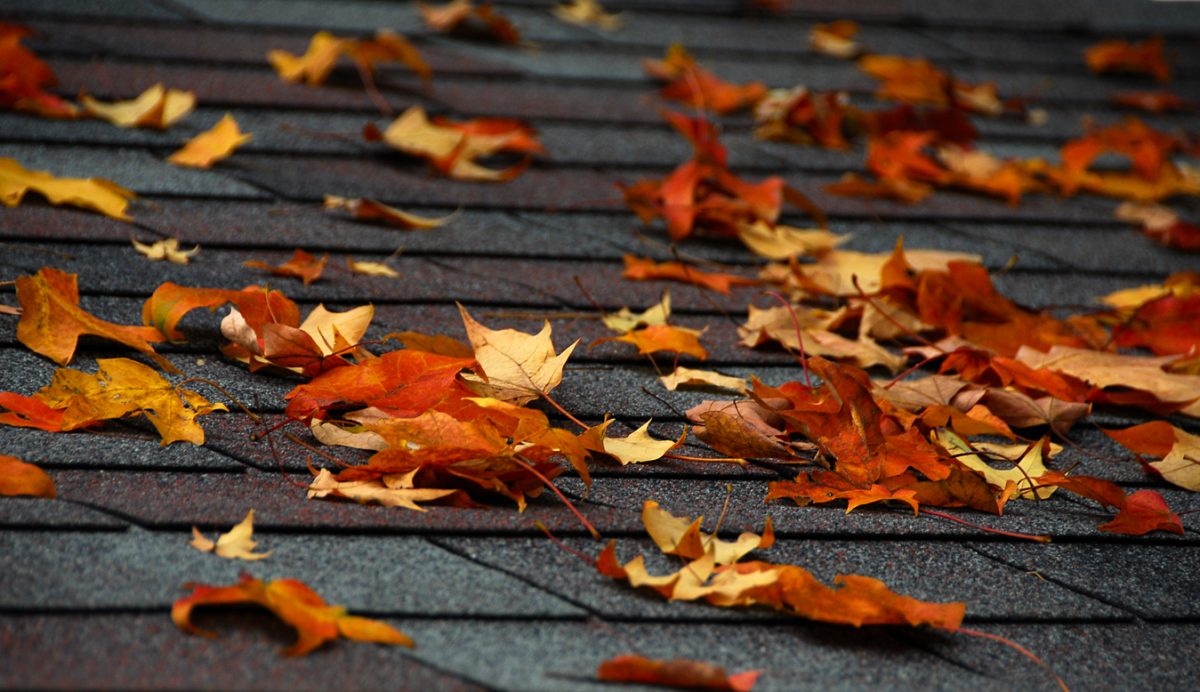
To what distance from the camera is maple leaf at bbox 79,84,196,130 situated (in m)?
1.78

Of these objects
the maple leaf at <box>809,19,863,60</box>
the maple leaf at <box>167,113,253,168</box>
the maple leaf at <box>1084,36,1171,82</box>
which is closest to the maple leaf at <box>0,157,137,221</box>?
the maple leaf at <box>167,113,253,168</box>

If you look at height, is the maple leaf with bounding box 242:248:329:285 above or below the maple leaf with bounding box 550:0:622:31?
below

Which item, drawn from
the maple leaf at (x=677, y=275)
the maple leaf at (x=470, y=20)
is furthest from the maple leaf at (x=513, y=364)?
the maple leaf at (x=470, y=20)

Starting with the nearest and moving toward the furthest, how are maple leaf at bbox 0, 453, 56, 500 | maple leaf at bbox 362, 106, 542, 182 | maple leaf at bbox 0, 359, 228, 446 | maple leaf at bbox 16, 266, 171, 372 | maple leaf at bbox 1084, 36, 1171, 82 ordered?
maple leaf at bbox 0, 453, 56, 500, maple leaf at bbox 0, 359, 228, 446, maple leaf at bbox 16, 266, 171, 372, maple leaf at bbox 362, 106, 542, 182, maple leaf at bbox 1084, 36, 1171, 82

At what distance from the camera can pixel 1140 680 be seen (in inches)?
37.3

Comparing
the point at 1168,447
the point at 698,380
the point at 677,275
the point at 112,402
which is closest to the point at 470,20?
the point at 677,275

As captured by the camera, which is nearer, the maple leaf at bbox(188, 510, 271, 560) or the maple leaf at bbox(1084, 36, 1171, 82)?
the maple leaf at bbox(188, 510, 271, 560)

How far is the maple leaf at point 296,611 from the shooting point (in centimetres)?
84

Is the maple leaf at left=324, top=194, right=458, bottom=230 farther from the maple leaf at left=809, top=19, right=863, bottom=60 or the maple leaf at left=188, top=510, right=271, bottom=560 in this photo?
the maple leaf at left=809, top=19, right=863, bottom=60

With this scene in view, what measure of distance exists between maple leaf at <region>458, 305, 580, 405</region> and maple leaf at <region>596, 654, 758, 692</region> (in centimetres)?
42

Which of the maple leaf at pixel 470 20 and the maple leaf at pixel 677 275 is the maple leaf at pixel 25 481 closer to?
the maple leaf at pixel 677 275

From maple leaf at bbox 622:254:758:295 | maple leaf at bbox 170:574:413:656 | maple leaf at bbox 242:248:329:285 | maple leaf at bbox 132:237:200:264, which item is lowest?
maple leaf at bbox 622:254:758:295

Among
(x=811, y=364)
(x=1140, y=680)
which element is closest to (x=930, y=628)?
(x=1140, y=680)

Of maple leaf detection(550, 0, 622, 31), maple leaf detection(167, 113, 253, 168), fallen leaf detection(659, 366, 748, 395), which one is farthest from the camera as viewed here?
maple leaf detection(550, 0, 622, 31)
